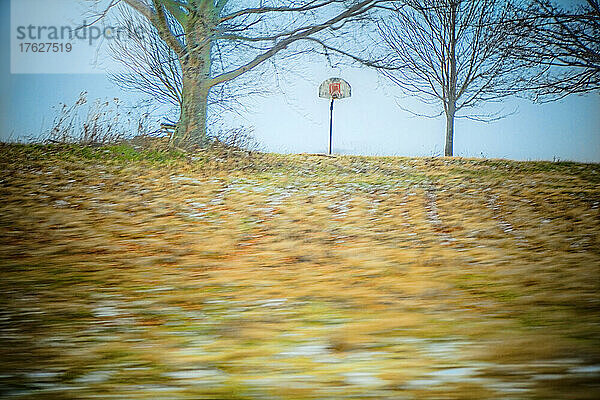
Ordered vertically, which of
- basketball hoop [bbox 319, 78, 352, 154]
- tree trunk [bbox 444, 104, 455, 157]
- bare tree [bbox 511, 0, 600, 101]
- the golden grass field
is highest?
bare tree [bbox 511, 0, 600, 101]

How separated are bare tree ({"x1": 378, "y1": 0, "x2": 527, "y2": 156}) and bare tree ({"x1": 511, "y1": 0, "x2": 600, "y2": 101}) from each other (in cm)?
195

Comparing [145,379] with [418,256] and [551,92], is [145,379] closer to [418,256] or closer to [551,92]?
[418,256]

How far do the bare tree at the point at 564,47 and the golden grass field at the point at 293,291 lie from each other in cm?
231

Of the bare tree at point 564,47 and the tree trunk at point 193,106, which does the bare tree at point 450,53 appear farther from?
the tree trunk at point 193,106

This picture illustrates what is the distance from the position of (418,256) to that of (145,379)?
1967 millimetres

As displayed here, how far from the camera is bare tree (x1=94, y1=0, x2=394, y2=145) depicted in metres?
7.53

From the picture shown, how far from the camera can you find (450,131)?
1014cm

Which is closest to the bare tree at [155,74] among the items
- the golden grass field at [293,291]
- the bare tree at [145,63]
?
the bare tree at [145,63]

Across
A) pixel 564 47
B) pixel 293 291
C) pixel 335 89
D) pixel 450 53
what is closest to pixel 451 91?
pixel 450 53

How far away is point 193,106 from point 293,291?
565 cm

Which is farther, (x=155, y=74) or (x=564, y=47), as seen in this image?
(x=155, y=74)

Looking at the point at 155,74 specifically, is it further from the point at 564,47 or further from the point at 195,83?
the point at 564,47

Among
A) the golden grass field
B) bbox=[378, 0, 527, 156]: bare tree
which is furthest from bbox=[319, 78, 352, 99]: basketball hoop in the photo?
the golden grass field

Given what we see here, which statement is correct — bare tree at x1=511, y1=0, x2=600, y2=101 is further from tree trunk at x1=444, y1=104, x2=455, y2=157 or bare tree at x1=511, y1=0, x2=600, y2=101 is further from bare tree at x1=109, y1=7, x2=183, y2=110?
bare tree at x1=109, y1=7, x2=183, y2=110
